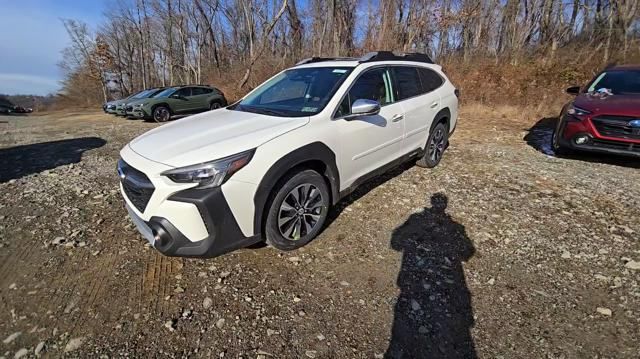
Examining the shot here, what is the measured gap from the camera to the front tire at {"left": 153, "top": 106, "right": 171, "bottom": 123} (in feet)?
41.3

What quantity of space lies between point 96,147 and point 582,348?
861cm

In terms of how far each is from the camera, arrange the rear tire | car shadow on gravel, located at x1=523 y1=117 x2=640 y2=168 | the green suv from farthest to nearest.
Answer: the green suv, car shadow on gravel, located at x1=523 y1=117 x2=640 y2=168, the rear tire

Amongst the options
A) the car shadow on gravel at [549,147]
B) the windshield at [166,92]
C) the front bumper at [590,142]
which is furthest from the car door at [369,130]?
the windshield at [166,92]

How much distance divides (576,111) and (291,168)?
5.22 metres

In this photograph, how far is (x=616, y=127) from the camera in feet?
15.7

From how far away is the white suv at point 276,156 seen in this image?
7.60ft

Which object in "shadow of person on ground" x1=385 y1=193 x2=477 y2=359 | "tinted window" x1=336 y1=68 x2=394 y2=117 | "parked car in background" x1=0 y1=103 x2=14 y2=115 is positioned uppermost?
"parked car in background" x1=0 y1=103 x2=14 y2=115

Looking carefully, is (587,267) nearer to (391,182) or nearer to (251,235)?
(391,182)

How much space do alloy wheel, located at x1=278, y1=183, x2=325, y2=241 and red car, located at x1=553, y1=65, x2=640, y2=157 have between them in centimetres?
472

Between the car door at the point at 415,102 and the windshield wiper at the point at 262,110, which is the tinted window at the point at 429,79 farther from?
the windshield wiper at the point at 262,110

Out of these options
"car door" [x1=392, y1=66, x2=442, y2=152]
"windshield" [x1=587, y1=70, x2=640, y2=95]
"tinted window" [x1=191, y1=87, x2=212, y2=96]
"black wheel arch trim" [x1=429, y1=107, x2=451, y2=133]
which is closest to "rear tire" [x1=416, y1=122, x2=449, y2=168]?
"black wheel arch trim" [x1=429, y1=107, x2=451, y2=133]

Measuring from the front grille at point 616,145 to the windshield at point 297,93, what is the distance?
433 centimetres

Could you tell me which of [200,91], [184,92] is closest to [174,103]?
[184,92]

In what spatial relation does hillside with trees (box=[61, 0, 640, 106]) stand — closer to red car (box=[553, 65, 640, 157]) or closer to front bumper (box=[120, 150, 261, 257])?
red car (box=[553, 65, 640, 157])
